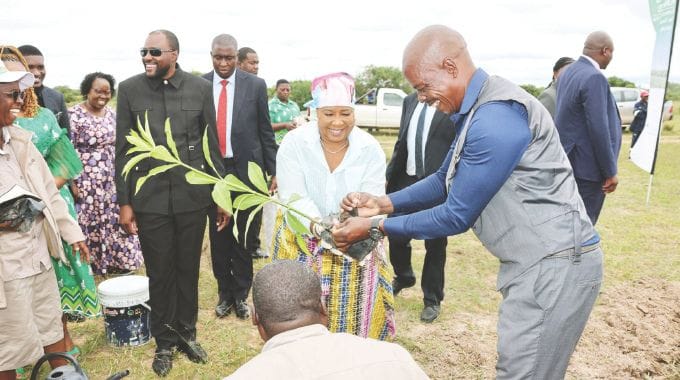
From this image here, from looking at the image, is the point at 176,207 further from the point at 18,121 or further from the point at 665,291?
the point at 665,291

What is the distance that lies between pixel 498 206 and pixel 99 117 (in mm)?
4390

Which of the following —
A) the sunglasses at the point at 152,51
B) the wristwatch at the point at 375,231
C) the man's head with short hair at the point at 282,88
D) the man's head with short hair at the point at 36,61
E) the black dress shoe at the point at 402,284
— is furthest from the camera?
the man's head with short hair at the point at 282,88

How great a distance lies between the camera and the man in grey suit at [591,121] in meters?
3.72

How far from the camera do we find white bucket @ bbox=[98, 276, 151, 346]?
3660mm

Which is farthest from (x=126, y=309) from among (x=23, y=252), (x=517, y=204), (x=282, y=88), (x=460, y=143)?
(x=282, y=88)

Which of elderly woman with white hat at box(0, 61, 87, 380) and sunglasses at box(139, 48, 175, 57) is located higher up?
sunglasses at box(139, 48, 175, 57)

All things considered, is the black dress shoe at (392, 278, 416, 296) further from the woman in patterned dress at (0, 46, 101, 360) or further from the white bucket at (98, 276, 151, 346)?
the woman in patterned dress at (0, 46, 101, 360)

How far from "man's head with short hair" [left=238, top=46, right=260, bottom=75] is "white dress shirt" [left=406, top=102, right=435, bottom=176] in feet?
9.40

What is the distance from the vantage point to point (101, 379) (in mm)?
3393

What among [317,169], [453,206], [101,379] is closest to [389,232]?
[453,206]

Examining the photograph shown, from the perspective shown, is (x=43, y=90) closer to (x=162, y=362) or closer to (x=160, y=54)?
(x=160, y=54)

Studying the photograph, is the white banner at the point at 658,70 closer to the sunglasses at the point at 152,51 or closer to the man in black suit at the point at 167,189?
the man in black suit at the point at 167,189

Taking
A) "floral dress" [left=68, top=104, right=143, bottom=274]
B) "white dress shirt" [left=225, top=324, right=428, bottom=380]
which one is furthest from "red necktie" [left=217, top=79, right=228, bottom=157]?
"white dress shirt" [left=225, top=324, right=428, bottom=380]

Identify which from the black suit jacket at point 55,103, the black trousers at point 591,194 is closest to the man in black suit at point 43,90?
the black suit jacket at point 55,103
